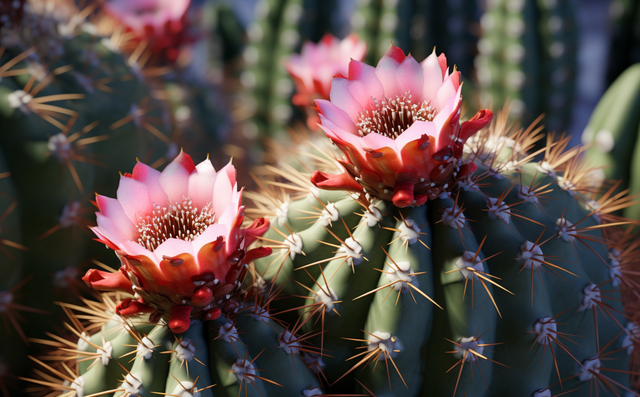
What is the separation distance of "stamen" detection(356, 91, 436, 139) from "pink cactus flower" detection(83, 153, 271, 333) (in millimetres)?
219

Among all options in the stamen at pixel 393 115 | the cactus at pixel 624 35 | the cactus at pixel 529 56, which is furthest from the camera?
the cactus at pixel 624 35

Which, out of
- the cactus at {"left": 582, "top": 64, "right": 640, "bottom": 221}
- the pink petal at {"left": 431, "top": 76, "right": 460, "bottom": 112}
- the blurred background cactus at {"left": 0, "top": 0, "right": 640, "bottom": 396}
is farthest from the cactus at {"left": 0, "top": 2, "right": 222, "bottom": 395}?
the cactus at {"left": 582, "top": 64, "right": 640, "bottom": 221}

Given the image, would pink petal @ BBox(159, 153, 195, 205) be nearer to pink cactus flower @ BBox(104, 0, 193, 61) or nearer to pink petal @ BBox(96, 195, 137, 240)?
pink petal @ BBox(96, 195, 137, 240)

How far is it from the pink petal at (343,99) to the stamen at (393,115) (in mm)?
13

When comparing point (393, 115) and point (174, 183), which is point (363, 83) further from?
point (174, 183)

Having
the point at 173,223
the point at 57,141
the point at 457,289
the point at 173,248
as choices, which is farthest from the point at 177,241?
the point at 57,141

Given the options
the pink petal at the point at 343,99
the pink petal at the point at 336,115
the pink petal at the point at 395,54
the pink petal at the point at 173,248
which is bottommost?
the pink petal at the point at 173,248

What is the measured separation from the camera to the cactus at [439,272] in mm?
696

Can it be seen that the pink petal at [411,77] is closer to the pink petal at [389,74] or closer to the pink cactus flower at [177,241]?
the pink petal at [389,74]

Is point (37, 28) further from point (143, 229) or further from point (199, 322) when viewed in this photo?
point (199, 322)

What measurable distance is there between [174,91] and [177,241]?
1.25 m

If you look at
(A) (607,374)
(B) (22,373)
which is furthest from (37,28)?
(A) (607,374)

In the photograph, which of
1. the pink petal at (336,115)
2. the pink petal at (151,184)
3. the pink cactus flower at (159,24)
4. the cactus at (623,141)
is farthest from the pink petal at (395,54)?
Answer: the pink cactus flower at (159,24)

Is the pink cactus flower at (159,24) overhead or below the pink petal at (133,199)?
overhead
